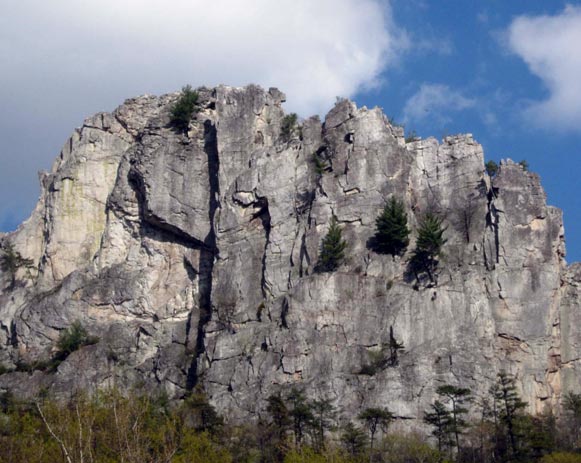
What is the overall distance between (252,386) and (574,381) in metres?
18.0

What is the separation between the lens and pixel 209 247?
7706 centimetres

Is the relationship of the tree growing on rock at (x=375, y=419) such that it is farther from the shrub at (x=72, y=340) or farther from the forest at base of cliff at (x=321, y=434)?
the shrub at (x=72, y=340)

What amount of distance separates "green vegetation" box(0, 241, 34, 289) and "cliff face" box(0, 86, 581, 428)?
2.22ft

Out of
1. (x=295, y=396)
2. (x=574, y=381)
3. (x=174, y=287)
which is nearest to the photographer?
(x=295, y=396)

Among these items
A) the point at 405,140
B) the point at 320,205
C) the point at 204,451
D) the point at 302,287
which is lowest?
the point at 204,451

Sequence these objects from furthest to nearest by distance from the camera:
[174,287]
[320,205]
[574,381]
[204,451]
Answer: [174,287], [320,205], [574,381], [204,451]

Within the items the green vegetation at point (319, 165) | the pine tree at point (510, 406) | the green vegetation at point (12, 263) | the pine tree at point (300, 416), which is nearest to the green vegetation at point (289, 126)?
the green vegetation at point (319, 165)

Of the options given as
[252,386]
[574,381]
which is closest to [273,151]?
[252,386]

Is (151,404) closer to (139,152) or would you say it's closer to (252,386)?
(252,386)

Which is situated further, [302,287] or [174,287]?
[174,287]

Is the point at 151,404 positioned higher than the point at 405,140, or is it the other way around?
the point at 405,140

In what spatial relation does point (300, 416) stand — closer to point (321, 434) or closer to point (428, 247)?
point (321, 434)

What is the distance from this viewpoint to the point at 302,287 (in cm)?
6819

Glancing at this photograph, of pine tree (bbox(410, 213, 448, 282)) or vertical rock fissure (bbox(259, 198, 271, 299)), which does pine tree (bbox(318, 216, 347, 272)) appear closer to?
vertical rock fissure (bbox(259, 198, 271, 299))
